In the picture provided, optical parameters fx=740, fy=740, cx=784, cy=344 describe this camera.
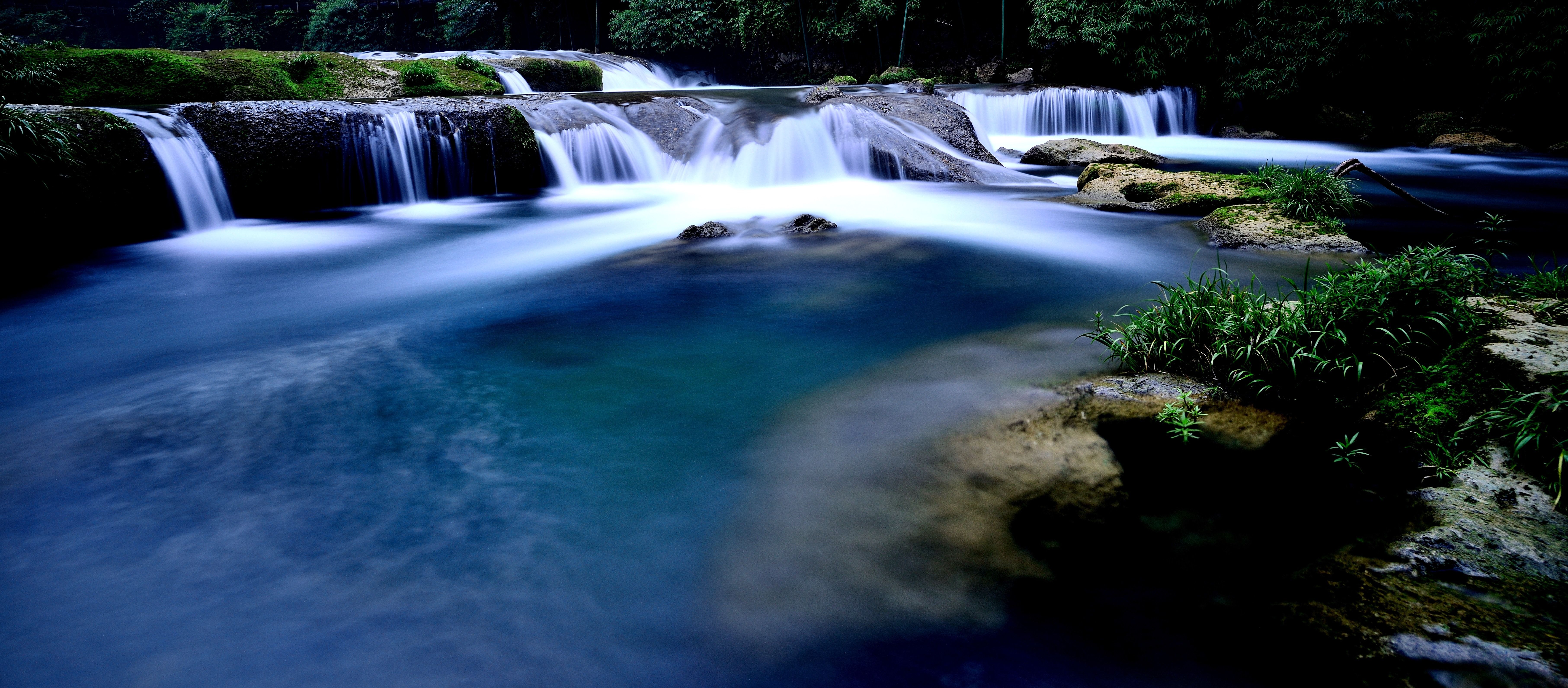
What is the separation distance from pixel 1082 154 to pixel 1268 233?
709cm

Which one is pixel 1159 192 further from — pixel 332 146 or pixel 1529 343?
pixel 332 146

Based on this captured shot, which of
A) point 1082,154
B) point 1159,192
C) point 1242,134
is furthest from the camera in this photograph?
point 1242,134

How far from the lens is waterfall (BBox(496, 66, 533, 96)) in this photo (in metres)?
16.5

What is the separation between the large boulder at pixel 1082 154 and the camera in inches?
512

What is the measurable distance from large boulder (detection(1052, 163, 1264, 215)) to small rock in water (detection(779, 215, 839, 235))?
347cm

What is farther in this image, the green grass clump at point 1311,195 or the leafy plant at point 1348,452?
the green grass clump at point 1311,195

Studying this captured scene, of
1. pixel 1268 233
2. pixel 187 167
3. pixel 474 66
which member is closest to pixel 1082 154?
pixel 1268 233

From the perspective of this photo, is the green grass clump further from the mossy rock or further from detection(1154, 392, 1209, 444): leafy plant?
the mossy rock

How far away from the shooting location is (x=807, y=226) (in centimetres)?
841

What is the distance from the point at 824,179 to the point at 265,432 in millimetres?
9055

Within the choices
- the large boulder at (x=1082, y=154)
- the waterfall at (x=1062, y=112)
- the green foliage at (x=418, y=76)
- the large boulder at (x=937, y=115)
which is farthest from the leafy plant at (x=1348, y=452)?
the waterfall at (x=1062, y=112)

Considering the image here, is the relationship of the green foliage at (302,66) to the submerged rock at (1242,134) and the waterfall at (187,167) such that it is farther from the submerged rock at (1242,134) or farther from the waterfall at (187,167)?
the submerged rock at (1242,134)

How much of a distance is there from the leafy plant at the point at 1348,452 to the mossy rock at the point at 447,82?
13020mm

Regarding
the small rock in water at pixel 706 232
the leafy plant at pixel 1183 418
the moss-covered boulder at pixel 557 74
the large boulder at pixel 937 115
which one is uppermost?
the moss-covered boulder at pixel 557 74
